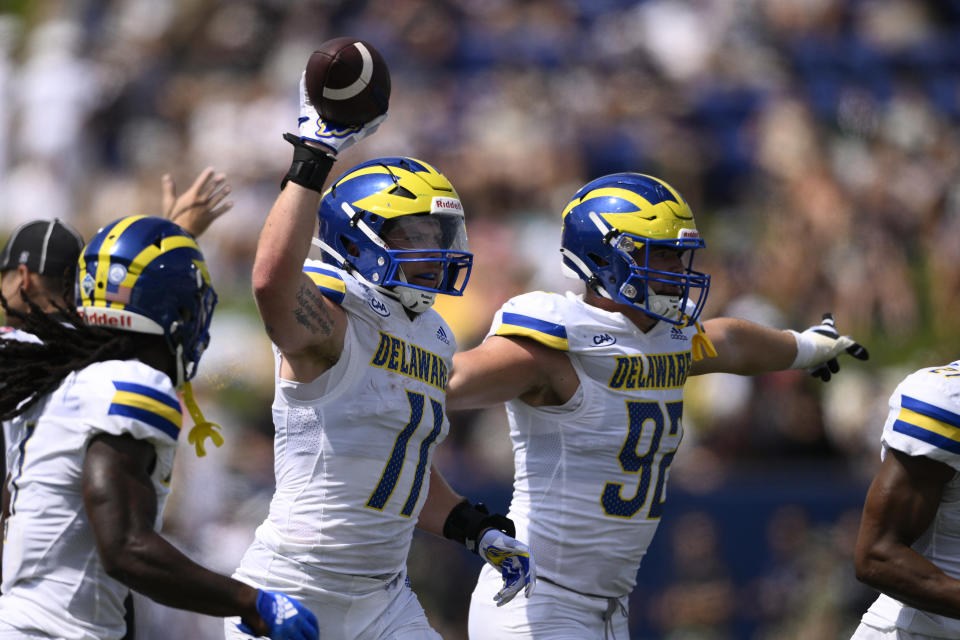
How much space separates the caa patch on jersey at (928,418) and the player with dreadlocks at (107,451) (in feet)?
5.70

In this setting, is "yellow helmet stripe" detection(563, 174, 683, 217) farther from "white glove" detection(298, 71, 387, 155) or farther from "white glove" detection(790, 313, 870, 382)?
"white glove" detection(298, 71, 387, 155)

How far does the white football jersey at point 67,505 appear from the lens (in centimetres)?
306

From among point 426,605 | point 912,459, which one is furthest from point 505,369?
point 426,605

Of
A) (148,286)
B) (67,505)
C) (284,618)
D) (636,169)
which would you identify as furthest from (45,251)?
(636,169)

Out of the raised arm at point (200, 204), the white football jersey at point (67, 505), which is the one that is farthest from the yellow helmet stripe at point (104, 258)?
the raised arm at point (200, 204)

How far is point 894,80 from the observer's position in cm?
1105

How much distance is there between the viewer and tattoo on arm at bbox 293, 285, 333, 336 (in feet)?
10.6

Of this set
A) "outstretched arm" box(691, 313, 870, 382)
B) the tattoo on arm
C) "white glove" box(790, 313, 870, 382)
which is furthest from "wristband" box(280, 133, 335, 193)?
"white glove" box(790, 313, 870, 382)

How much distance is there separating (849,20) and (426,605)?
749 cm

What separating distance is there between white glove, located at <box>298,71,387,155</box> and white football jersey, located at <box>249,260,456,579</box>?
429mm

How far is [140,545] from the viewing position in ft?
9.59

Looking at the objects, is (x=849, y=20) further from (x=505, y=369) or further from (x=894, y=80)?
(x=505, y=369)

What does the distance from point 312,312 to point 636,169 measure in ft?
22.9

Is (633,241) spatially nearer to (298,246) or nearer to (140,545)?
(298,246)
